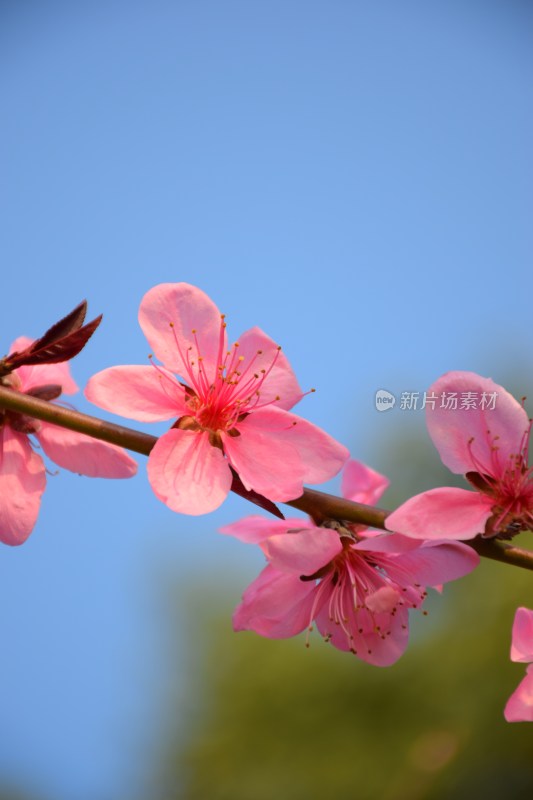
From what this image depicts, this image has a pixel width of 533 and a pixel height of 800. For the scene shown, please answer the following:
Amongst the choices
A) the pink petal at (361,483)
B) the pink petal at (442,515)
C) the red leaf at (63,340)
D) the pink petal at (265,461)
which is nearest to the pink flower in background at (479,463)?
the pink petal at (442,515)

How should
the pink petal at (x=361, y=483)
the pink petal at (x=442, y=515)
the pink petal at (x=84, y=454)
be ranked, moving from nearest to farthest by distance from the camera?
the pink petal at (x=442, y=515) → the pink petal at (x=84, y=454) → the pink petal at (x=361, y=483)

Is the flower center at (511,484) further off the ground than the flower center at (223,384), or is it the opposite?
the flower center at (223,384)

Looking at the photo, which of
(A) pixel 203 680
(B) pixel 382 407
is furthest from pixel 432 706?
(B) pixel 382 407

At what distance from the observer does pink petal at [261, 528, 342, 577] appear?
754 mm

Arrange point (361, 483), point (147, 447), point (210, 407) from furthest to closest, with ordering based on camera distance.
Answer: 1. point (361, 483)
2. point (210, 407)
3. point (147, 447)

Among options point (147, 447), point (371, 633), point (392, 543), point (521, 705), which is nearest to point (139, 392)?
point (147, 447)

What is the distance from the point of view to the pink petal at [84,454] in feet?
2.72

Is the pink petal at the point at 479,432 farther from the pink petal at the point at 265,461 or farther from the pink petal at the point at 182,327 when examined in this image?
the pink petal at the point at 182,327

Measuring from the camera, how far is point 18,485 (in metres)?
0.82

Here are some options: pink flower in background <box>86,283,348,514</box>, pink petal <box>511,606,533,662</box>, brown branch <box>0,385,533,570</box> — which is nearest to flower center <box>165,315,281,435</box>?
pink flower in background <box>86,283,348,514</box>

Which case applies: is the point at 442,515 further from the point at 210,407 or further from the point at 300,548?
the point at 210,407

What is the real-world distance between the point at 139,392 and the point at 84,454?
0.09 m

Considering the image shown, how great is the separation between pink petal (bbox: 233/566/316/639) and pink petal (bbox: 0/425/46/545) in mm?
236

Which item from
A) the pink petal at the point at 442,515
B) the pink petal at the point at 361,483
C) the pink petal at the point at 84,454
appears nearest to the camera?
the pink petal at the point at 442,515
